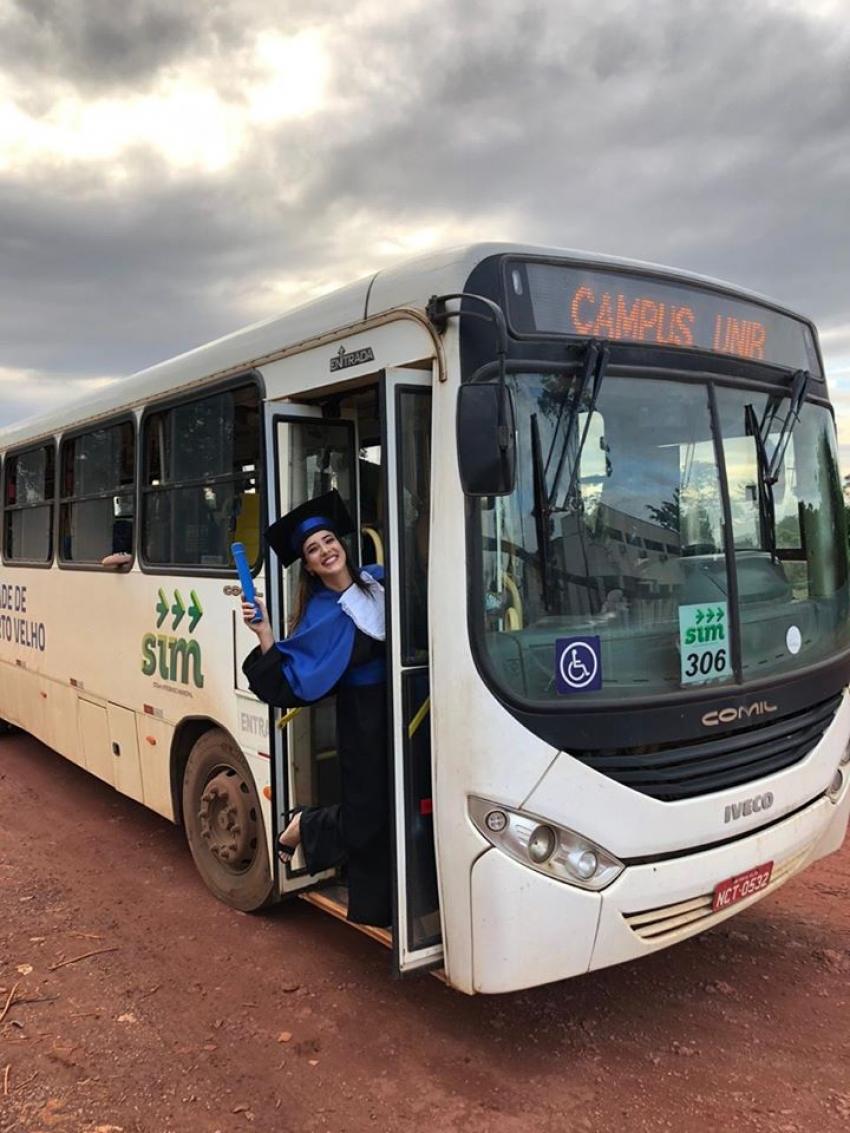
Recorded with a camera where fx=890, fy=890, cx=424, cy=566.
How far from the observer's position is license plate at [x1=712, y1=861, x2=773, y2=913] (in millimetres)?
3293

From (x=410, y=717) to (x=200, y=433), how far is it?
7.29 feet

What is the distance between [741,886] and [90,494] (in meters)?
4.68

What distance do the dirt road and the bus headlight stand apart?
0.80m

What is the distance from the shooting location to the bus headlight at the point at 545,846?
118 inches

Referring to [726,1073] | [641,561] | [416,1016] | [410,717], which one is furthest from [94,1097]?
[641,561]

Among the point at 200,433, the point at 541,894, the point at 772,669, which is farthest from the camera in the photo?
the point at 200,433

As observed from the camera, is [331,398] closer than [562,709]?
No

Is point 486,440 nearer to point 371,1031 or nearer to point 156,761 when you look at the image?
point 371,1031

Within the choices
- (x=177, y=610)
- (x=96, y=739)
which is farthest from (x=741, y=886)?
(x=96, y=739)

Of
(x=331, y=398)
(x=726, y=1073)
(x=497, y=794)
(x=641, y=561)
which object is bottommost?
(x=726, y=1073)

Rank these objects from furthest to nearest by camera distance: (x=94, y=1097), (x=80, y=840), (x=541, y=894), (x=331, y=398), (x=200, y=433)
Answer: (x=80, y=840), (x=200, y=433), (x=331, y=398), (x=94, y=1097), (x=541, y=894)

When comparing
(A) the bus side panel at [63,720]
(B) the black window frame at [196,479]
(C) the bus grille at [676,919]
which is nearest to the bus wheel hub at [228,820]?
(B) the black window frame at [196,479]

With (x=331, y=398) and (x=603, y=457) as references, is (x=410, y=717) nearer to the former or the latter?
(x=603, y=457)

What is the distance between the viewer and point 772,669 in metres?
3.54
